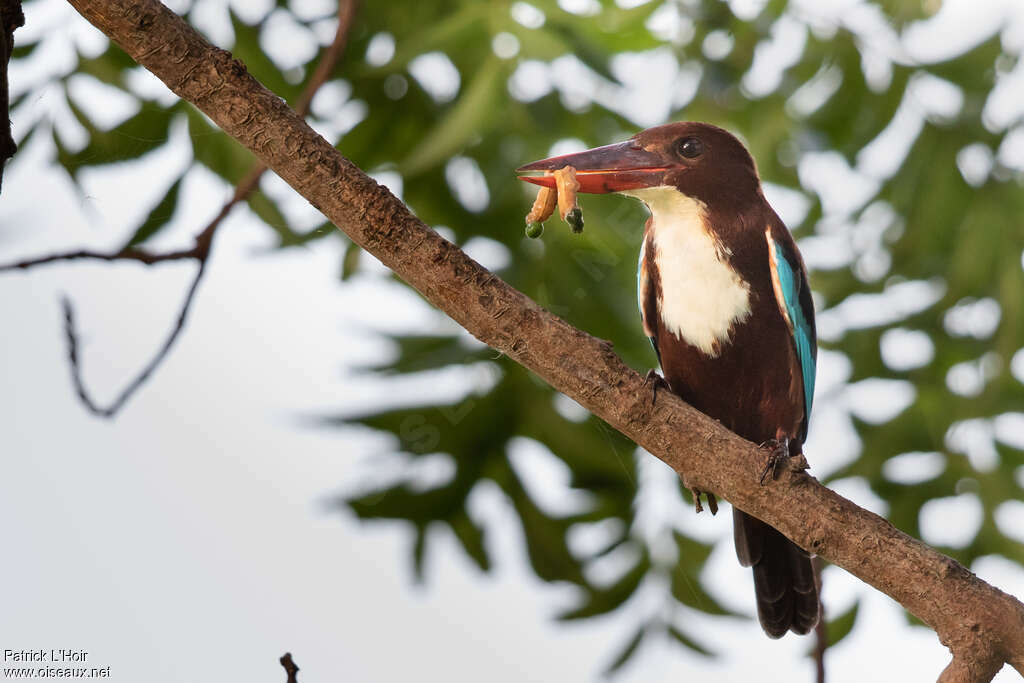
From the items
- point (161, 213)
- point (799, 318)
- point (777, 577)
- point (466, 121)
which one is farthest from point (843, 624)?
point (161, 213)

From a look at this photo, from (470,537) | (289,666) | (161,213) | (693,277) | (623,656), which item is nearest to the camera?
(289,666)

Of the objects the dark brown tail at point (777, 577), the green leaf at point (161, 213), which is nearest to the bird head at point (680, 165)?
the dark brown tail at point (777, 577)

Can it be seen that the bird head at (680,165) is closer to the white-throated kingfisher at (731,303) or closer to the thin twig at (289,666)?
the white-throated kingfisher at (731,303)

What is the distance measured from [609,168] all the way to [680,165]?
3.8 inches

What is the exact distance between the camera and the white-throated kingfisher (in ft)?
3.16

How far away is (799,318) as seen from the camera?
1062mm

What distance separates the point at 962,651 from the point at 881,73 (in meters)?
1.00

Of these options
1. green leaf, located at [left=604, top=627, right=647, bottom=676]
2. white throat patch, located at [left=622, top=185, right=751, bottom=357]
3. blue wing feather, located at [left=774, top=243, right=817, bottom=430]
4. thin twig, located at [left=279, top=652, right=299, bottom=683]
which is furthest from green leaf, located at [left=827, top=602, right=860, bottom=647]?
thin twig, located at [left=279, top=652, right=299, bottom=683]

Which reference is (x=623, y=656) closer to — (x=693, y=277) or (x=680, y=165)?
(x=693, y=277)

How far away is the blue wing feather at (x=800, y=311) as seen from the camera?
103cm

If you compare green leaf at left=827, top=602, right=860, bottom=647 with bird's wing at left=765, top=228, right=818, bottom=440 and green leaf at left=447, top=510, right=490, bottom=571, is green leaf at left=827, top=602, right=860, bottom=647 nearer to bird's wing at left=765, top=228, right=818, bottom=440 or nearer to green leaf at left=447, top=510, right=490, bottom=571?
green leaf at left=447, top=510, right=490, bottom=571

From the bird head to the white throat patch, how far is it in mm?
23

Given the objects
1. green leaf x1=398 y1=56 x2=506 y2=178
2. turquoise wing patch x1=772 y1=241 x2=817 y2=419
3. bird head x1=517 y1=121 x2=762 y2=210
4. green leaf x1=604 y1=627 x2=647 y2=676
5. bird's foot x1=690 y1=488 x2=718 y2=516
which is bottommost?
bird's foot x1=690 y1=488 x2=718 y2=516

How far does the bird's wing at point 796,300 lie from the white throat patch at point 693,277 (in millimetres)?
35
